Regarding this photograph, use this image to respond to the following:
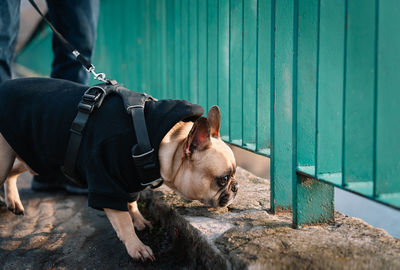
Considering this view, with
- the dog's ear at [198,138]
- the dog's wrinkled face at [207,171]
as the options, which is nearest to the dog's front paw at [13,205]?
the dog's wrinkled face at [207,171]

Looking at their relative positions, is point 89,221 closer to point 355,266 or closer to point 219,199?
point 219,199

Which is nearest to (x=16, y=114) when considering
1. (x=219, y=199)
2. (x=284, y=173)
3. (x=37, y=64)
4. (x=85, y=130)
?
(x=85, y=130)

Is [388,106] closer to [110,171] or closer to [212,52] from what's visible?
[110,171]

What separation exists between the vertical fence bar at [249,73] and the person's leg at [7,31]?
1.59 metres

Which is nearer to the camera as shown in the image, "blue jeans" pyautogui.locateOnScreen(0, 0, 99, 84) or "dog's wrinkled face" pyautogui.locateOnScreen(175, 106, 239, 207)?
"dog's wrinkled face" pyautogui.locateOnScreen(175, 106, 239, 207)

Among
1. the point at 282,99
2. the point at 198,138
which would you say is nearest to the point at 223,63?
the point at 282,99

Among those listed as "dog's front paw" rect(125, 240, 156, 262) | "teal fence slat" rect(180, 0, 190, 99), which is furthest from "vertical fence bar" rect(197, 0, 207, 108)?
"dog's front paw" rect(125, 240, 156, 262)

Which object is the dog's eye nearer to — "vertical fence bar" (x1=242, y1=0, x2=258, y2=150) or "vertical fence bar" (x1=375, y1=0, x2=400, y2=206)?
"vertical fence bar" (x1=242, y1=0, x2=258, y2=150)

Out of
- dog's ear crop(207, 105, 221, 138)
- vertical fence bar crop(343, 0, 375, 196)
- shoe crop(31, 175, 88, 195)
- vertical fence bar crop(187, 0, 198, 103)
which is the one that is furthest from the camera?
shoe crop(31, 175, 88, 195)

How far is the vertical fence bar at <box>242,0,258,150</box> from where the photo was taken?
2.34m

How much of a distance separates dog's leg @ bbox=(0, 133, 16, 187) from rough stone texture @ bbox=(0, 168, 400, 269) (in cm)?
42

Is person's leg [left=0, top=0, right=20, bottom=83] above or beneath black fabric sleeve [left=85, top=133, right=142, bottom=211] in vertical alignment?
above

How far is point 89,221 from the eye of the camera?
2.58 metres

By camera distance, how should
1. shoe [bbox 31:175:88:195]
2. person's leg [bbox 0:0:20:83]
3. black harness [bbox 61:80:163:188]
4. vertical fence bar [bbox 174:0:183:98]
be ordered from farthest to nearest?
vertical fence bar [bbox 174:0:183:98]
shoe [bbox 31:175:88:195]
person's leg [bbox 0:0:20:83]
black harness [bbox 61:80:163:188]
